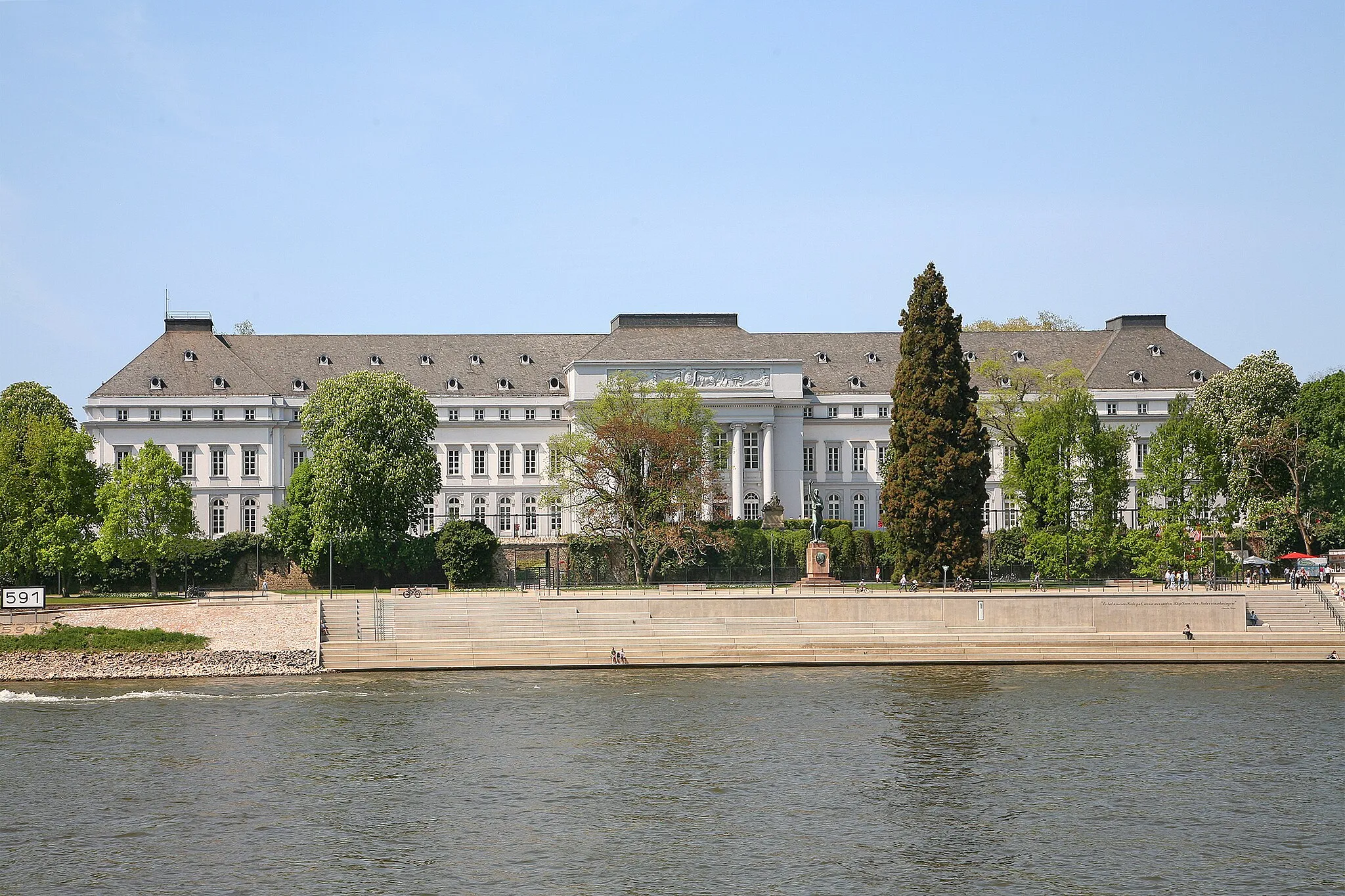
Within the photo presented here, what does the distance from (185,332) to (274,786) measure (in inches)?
3010

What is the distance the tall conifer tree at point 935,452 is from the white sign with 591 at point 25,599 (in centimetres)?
4138

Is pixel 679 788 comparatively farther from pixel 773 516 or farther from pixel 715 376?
pixel 715 376

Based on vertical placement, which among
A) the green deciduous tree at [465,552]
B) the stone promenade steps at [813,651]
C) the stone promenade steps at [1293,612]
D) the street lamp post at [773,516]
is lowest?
the stone promenade steps at [813,651]

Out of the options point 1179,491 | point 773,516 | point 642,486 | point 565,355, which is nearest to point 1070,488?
point 1179,491

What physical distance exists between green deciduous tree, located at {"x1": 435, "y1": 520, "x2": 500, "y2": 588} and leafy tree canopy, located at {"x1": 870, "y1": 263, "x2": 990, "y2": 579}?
78.1 feet

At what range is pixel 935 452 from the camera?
240ft

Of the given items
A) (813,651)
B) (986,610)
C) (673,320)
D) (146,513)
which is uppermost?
(673,320)

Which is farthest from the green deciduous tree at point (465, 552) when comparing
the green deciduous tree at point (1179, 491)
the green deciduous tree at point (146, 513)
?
the green deciduous tree at point (1179, 491)

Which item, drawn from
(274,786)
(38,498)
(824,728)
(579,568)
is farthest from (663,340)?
(274,786)

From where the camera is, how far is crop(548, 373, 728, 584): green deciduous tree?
82.1 metres

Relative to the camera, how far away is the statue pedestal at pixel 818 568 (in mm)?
77125

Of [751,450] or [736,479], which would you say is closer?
[736,479]

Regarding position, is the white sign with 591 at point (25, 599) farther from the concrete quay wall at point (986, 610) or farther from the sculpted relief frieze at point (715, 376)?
the sculpted relief frieze at point (715, 376)

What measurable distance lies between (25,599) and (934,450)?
4417 centimetres
